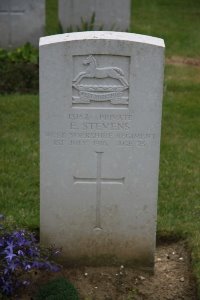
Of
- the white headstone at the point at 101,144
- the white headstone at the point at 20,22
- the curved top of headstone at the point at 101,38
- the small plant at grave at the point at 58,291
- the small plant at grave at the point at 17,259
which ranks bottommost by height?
the small plant at grave at the point at 58,291

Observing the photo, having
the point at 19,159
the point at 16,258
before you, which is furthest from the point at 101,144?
the point at 19,159

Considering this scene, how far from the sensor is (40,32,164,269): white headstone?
4703 mm

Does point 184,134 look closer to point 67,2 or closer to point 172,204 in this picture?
point 172,204

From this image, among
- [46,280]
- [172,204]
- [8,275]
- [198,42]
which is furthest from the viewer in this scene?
[198,42]

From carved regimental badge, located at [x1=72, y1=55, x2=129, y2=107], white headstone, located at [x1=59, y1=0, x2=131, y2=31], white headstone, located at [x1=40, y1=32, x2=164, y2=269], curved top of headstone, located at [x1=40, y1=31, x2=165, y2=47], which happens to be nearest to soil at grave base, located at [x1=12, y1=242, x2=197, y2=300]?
white headstone, located at [x1=40, y1=32, x2=164, y2=269]

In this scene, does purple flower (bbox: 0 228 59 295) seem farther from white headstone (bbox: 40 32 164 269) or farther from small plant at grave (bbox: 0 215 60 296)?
white headstone (bbox: 40 32 164 269)

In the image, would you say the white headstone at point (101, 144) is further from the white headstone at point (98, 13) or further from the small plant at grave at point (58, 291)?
the white headstone at point (98, 13)

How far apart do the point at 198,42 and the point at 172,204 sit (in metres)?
7.83

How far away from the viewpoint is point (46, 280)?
4.96 metres

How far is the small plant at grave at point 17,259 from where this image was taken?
14.9 feet

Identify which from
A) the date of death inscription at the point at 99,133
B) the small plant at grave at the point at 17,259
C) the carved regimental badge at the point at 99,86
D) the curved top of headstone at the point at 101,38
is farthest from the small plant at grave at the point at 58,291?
the curved top of headstone at the point at 101,38

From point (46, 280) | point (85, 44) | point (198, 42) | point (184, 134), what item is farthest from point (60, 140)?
point (198, 42)

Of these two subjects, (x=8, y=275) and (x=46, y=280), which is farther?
(x=46, y=280)

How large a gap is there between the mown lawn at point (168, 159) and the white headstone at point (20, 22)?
7.05ft
